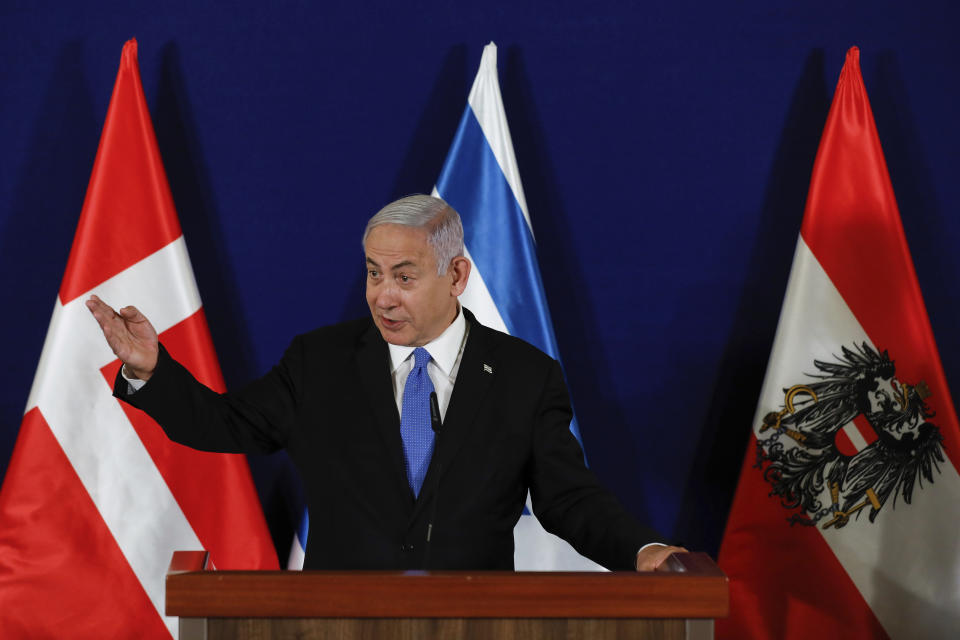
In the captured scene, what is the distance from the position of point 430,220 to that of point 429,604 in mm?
847

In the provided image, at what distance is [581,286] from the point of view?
10.0 ft

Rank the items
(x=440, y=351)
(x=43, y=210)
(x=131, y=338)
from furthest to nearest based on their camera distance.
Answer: (x=43, y=210)
(x=440, y=351)
(x=131, y=338)

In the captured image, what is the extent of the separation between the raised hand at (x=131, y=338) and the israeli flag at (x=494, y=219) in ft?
3.95

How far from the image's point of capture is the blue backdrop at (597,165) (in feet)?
9.89

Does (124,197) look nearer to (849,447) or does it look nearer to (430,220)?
(430,220)

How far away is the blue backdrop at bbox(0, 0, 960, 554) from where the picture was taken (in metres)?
3.02

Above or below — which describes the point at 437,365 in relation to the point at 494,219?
below

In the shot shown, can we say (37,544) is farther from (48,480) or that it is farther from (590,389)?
(590,389)

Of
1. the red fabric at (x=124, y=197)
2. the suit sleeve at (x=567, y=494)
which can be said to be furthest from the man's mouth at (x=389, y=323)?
the red fabric at (x=124, y=197)

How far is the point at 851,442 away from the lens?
106 inches

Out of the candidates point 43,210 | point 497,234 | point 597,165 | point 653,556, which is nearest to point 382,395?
point 653,556

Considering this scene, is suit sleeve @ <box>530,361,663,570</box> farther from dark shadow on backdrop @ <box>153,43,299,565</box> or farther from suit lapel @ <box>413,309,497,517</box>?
dark shadow on backdrop @ <box>153,43,299,565</box>

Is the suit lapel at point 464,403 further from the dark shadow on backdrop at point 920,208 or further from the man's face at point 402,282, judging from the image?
the dark shadow on backdrop at point 920,208

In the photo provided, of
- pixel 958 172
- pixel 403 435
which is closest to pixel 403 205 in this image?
pixel 403 435
